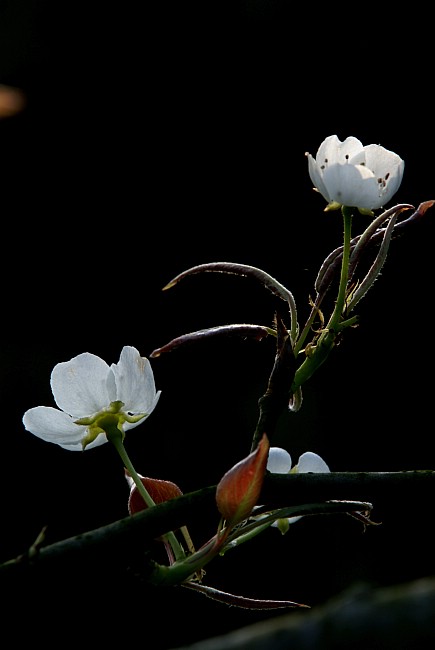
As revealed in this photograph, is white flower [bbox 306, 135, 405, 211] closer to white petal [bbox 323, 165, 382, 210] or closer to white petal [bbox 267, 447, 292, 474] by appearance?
white petal [bbox 323, 165, 382, 210]

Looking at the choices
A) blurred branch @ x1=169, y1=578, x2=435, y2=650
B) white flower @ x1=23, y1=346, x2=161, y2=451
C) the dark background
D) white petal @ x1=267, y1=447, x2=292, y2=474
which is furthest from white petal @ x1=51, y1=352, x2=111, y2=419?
the dark background

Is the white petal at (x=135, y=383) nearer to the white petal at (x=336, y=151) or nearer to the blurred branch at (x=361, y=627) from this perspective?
the white petal at (x=336, y=151)

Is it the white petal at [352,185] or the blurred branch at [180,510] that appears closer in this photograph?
the blurred branch at [180,510]

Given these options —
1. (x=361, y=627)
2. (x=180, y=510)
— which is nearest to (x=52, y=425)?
(x=180, y=510)

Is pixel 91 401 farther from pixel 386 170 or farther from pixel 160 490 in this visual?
pixel 386 170

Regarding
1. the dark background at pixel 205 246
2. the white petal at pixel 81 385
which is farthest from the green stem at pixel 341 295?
the dark background at pixel 205 246

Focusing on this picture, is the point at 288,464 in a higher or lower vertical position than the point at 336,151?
lower

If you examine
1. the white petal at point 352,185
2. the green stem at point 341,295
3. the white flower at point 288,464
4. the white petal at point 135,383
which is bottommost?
the white flower at point 288,464
